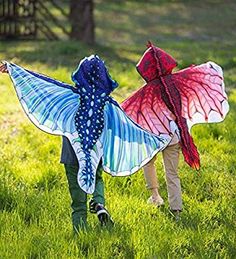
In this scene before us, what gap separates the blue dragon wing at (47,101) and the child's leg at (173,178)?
37.0 inches

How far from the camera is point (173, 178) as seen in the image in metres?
5.14

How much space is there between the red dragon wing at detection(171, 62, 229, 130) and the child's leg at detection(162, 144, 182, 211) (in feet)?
0.78

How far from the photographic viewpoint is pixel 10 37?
1762cm

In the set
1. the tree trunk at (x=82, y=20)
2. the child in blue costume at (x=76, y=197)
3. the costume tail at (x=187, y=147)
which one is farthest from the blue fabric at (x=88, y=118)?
the tree trunk at (x=82, y=20)

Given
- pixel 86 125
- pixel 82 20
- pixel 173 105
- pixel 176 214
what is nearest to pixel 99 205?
pixel 86 125

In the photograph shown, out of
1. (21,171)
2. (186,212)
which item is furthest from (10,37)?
(186,212)

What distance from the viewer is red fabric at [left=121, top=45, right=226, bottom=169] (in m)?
5.05

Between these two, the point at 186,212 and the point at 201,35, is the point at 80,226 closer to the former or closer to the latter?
the point at 186,212

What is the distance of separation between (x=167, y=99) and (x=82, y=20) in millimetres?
11513

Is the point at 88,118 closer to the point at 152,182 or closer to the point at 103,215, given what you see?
the point at 103,215

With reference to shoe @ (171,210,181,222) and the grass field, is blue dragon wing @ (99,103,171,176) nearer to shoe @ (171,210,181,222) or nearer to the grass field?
the grass field

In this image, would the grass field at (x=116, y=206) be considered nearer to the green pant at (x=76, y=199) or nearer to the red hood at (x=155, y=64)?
Result: the green pant at (x=76, y=199)

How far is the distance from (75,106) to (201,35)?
1759 cm

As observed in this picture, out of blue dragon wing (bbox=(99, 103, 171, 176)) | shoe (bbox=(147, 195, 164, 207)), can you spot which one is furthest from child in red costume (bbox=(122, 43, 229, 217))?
blue dragon wing (bbox=(99, 103, 171, 176))
